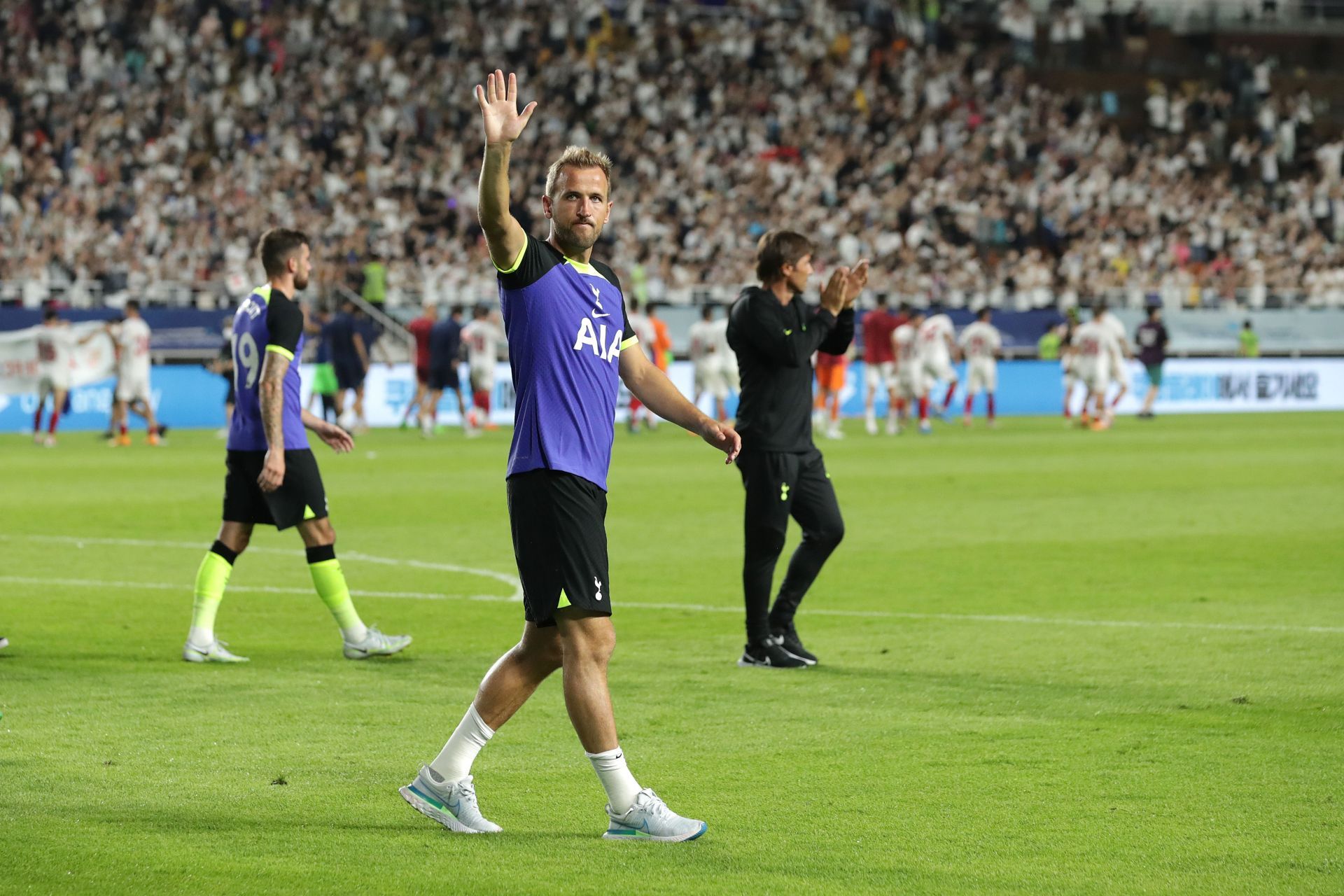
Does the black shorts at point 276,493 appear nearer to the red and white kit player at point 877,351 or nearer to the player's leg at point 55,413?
the player's leg at point 55,413

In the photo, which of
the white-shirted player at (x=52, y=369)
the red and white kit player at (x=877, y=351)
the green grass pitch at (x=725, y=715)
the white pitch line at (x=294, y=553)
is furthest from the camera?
the red and white kit player at (x=877, y=351)

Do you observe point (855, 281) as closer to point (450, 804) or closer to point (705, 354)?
point (450, 804)

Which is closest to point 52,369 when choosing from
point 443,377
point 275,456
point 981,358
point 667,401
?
point 443,377

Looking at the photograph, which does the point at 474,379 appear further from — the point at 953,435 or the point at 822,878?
the point at 822,878

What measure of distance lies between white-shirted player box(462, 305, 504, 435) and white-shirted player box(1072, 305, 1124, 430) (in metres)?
10.1

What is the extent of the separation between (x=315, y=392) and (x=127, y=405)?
3.70 meters

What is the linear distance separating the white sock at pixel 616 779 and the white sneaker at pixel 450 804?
401 millimetres

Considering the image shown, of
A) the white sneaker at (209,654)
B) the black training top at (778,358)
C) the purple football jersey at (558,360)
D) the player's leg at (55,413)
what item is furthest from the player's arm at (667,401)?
the player's leg at (55,413)

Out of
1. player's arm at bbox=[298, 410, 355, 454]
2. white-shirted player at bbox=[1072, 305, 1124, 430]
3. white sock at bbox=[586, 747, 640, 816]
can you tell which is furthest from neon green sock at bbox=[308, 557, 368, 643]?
white-shirted player at bbox=[1072, 305, 1124, 430]

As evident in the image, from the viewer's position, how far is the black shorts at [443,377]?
94.2 ft

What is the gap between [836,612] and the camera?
423 inches

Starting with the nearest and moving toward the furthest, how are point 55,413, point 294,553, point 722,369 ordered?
point 294,553 → point 55,413 → point 722,369

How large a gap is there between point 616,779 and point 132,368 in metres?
22.8

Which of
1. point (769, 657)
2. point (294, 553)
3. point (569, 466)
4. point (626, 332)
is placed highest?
point (626, 332)
